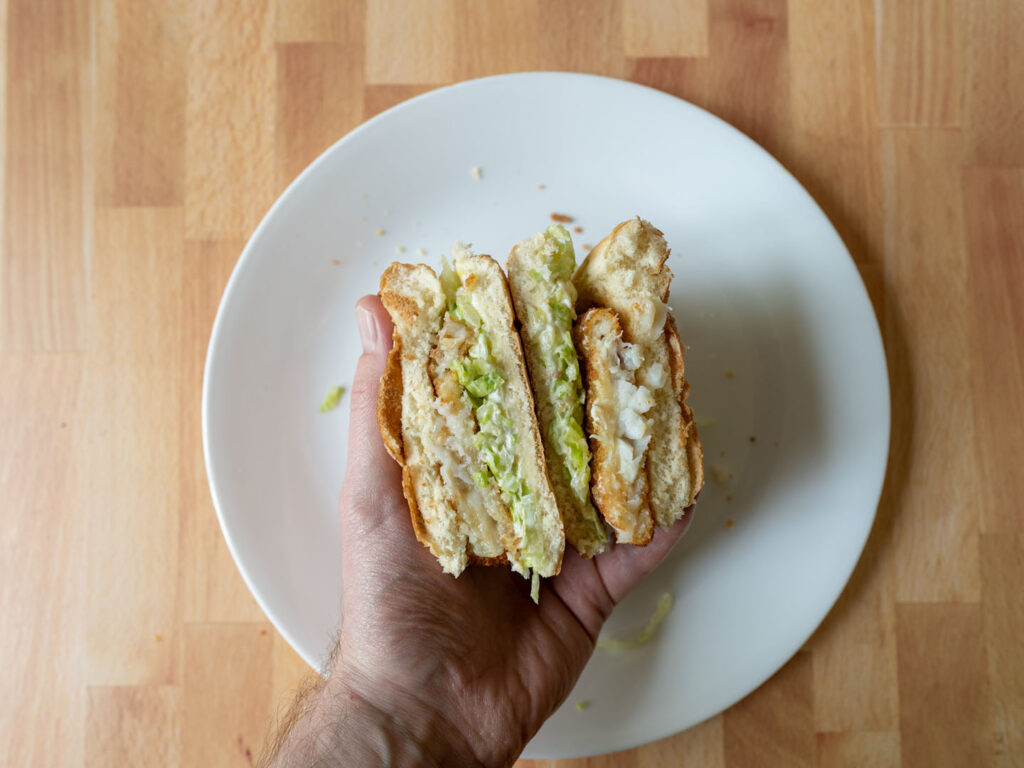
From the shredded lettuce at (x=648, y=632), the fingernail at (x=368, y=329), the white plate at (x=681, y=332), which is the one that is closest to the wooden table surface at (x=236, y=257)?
the white plate at (x=681, y=332)

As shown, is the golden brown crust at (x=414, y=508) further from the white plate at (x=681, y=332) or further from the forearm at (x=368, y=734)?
the white plate at (x=681, y=332)

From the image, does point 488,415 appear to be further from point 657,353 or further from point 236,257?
point 236,257

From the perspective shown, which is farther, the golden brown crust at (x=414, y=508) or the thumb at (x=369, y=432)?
the thumb at (x=369, y=432)

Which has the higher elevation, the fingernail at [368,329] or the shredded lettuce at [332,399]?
the fingernail at [368,329]

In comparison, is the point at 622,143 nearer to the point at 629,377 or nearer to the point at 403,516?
the point at 629,377

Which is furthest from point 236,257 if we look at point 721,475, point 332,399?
point 721,475

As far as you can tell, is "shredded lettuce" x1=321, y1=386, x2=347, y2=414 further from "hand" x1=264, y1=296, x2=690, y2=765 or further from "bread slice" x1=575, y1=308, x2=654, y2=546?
"bread slice" x1=575, y1=308, x2=654, y2=546

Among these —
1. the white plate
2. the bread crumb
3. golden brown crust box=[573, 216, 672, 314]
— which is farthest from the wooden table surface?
golden brown crust box=[573, 216, 672, 314]

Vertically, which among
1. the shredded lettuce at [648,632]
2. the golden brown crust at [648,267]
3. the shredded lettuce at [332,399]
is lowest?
the shredded lettuce at [648,632]
